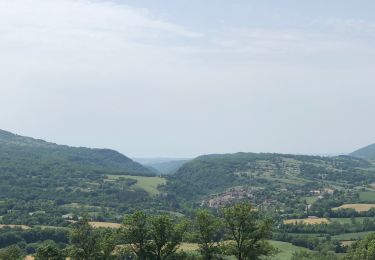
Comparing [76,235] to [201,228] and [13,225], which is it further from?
[13,225]

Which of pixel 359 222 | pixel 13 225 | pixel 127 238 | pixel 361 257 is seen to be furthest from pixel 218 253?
pixel 359 222

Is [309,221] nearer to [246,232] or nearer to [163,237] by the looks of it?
[246,232]

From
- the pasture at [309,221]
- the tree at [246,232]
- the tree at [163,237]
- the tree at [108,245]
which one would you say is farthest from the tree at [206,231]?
the pasture at [309,221]

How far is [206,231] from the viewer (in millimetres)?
54938

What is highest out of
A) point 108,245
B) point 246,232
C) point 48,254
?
point 246,232

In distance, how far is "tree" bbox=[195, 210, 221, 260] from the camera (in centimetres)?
5494

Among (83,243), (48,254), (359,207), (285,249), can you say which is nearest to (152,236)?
(83,243)

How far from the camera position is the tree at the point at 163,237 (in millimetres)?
55219

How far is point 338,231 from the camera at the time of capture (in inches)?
5906

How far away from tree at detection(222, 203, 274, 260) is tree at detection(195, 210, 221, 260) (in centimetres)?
151

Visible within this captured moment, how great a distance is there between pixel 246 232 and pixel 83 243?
1827 cm

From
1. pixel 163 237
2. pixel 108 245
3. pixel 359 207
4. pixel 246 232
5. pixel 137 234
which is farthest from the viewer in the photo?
pixel 359 207

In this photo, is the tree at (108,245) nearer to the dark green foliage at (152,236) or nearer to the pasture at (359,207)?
the dark green foliage at (152,236)

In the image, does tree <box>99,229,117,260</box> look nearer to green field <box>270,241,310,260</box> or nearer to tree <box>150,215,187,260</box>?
tree <box>150,215,187,260</box>
